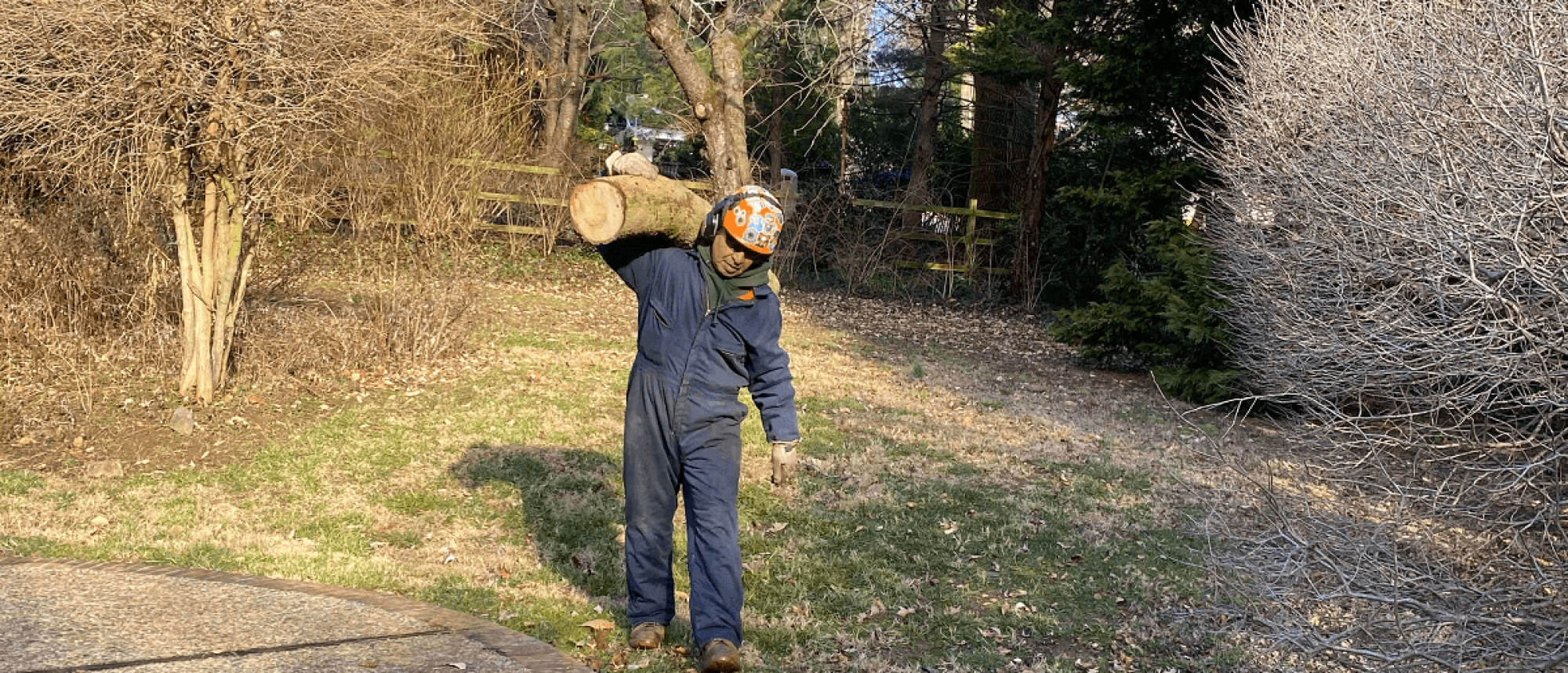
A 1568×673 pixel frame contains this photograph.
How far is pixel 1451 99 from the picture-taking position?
225 inches

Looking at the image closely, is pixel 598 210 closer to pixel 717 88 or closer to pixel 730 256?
pixel 730 256

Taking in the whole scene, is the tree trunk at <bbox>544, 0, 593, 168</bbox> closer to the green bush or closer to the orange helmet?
the green bush

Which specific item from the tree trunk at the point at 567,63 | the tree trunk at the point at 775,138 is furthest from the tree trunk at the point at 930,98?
the tree trunk at the point at 567,63

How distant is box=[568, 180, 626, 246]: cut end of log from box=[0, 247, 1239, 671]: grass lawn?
5.20ft

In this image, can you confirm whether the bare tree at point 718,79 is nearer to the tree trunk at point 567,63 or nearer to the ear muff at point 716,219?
the tree trunk at point 567,63

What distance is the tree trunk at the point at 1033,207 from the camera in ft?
66.2

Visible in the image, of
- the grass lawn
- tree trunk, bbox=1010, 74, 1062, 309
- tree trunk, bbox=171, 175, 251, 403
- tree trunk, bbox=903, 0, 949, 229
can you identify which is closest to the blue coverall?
the grass lawn

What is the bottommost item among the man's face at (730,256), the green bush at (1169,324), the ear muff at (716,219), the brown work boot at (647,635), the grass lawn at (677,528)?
the grass lawn at (677,528)

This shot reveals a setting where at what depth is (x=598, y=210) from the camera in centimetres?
468

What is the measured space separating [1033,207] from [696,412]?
16269 millimetres

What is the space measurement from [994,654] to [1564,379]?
2.30 m

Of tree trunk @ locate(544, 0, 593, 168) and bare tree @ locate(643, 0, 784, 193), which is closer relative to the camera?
bare tree @ locate(643, 0, 784, 193)

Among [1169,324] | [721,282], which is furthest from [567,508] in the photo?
[1169,324]

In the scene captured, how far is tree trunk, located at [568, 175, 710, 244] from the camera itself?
4629 millimetres
